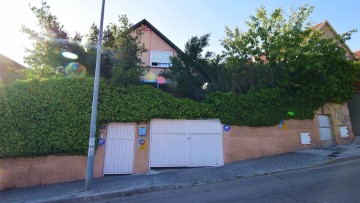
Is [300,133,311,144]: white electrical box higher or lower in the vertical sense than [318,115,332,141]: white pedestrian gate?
lower

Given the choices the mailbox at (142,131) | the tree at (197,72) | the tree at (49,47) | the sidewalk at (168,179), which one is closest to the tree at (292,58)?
the tree at (197,72)

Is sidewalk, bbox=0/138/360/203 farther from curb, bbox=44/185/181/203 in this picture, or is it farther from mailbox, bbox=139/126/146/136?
mailbox, bbox=139/126/146/136

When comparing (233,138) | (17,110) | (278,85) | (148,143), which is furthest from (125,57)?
(278,85)

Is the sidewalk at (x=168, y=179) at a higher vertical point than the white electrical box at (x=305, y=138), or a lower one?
lower

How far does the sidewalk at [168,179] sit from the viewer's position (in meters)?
A: 7.29

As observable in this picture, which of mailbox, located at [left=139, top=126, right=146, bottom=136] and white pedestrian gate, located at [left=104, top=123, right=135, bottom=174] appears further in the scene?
mailbox, located at [left=139, top=126, right=146, bottom=136]

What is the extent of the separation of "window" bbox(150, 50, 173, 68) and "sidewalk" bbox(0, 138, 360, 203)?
8.37 meters

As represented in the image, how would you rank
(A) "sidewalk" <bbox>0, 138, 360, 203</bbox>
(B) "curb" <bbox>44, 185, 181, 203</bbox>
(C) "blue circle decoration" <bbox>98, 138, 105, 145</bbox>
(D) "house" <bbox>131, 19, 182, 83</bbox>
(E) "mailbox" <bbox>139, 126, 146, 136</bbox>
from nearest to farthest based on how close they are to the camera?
(B) "curb" <bbox>44, 185, 181, 203</bbox> → (A) "sidewalk" <bbox>0, 138, 360, 203</bbox> → (C) "blue circle decoration" <bbox>98, 138, 105, 145</bbox> → (E) "mailbox" <bbox>139, 126, 146, 136</bbox> → (D) "house" <bbox>131, 19, 182, 83</bbox>

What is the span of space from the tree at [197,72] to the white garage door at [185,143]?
7.54 ft

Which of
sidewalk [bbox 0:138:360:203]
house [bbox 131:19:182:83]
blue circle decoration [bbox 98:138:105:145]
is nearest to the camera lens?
sidewalk [bbox 0:138:360:203]

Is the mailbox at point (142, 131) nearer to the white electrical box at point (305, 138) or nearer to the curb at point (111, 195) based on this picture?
the curb at point (111, 195)

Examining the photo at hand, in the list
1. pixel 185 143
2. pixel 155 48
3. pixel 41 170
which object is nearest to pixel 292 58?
pixel 185 143

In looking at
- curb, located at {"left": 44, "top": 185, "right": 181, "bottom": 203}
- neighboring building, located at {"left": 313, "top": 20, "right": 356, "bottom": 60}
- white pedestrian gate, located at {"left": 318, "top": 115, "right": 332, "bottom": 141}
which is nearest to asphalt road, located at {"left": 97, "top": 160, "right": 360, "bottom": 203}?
curb, located at {"left": 44, "top": 185, "right": 181, "bottom": 203}

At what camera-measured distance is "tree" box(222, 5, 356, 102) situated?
36.7 ft
